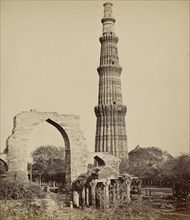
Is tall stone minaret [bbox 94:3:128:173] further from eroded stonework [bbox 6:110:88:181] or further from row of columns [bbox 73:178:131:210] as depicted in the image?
row of columns [bbox 73:178:131:210]

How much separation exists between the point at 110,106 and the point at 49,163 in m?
9.32

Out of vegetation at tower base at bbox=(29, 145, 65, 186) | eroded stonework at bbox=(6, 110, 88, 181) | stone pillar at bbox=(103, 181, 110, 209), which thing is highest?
eroded stonework at bbox=(6, 110, 88, 181)

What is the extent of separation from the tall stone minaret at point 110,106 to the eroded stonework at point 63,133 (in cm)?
951

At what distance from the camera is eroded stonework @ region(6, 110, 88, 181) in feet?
54.9

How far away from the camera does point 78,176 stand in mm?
17500

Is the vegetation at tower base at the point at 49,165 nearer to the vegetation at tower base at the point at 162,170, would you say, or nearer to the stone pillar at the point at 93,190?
the vegetation at tower base at the point at 162,170

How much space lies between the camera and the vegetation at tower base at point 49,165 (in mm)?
30584

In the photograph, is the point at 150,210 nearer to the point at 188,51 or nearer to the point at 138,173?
the point at 188,51

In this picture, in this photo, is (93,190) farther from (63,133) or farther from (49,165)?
(49,165)

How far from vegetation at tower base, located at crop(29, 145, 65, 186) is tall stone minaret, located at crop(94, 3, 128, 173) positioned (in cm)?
470

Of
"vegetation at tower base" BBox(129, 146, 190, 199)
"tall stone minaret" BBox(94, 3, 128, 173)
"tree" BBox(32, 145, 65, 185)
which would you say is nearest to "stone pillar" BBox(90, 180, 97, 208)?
"vegetation at tower base" BBox(129, 146, 190, 199)

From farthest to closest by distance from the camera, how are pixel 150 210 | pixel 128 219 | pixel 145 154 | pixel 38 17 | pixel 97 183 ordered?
pixel 145 154 < pixel 97 183 < pixel 38 17 < pixel 150 210 < pixel 128 219

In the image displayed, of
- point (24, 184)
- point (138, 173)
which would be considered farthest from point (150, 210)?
point (138, 173)

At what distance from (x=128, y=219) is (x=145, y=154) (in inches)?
929
